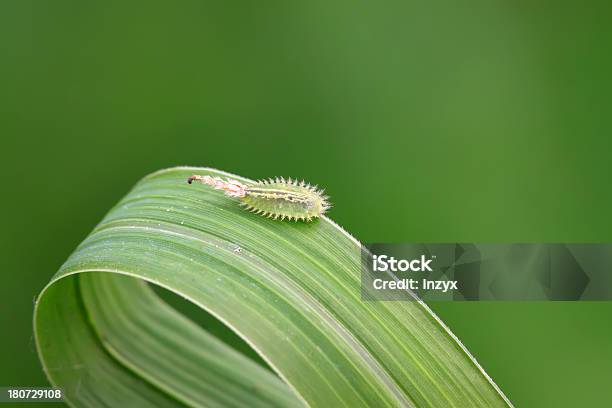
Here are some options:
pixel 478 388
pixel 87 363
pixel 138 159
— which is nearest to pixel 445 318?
pixel 478 388

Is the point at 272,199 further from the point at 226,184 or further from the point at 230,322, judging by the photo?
the point at 230,322

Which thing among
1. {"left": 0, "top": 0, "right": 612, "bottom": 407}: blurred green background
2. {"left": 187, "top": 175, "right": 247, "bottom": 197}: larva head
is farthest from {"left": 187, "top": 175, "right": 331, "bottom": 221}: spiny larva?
{"left": 0, "top": 0, "right": 612, "bottom": 407}: blurred green background

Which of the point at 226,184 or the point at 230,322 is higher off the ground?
the point at 226,184

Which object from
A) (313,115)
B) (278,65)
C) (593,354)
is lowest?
(593,354)

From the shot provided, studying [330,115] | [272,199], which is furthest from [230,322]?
[330,115]

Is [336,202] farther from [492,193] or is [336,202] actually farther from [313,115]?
[492,193]

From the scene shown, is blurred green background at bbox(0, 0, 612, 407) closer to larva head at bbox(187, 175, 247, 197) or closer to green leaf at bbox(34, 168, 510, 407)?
green leaf at bbox(34, 168, 510, 407)
